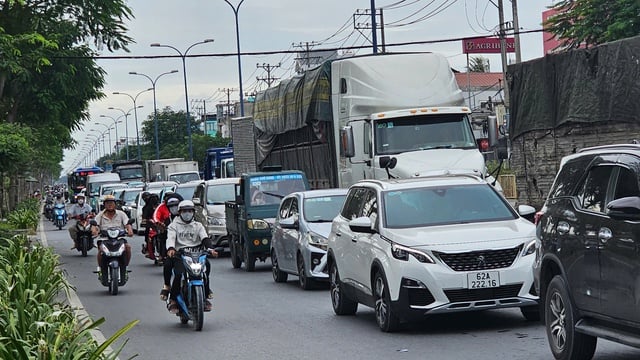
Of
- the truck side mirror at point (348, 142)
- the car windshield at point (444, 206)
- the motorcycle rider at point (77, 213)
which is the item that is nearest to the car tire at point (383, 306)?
the car windshield at point (444, 206)

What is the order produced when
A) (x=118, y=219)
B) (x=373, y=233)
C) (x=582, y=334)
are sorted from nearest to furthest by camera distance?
(x=582, y=334) → (x=373, y=233) → (x=118, y=219)

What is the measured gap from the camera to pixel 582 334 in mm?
9703

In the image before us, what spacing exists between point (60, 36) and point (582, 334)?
1046 inches

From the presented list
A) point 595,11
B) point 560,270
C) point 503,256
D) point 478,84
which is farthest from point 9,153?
point 478,84

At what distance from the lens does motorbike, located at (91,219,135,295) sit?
790 inches

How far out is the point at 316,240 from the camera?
19.3m

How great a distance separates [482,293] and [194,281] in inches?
146

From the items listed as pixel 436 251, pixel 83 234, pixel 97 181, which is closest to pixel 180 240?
pixel 436 251

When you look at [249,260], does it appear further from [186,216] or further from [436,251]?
[436,251]

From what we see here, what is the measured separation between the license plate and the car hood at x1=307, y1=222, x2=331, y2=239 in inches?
276

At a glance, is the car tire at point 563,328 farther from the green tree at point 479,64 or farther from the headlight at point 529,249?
the green tree at point 479,64

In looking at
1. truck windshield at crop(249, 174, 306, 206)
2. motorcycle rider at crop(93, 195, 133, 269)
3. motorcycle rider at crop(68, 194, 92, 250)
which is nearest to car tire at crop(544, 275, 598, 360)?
motorcycle rider at crop(93, 195, 133, 269)

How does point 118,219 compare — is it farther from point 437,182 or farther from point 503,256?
point 503,256

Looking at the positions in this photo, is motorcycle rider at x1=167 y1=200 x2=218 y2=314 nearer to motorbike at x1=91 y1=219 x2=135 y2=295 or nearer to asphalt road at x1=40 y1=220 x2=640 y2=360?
asphalt road at x1=40 y1=220 x2=640 y2=360
